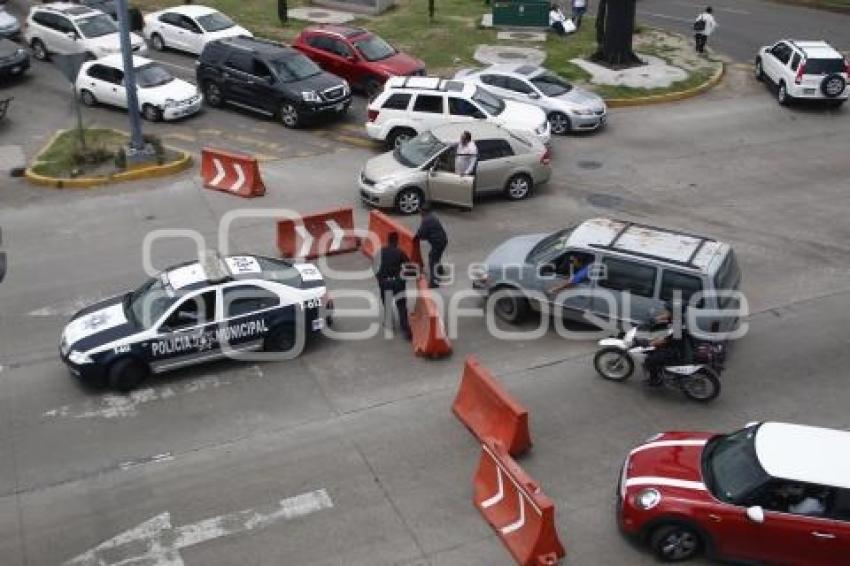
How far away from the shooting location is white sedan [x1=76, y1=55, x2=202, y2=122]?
971 inches

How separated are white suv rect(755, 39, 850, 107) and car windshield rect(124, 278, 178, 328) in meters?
18.4

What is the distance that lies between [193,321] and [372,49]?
14.9 m

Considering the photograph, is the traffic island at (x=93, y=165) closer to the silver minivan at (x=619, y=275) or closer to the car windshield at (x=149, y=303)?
the car windshield at (x=149, y=303)

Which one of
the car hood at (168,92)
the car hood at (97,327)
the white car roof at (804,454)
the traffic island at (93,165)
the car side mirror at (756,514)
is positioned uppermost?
the white car roof at (804,454)

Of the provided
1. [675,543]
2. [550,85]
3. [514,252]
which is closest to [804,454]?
[675,543]

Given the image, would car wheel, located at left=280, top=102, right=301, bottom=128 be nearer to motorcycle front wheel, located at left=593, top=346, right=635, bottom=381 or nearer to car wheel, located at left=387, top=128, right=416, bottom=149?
car wheel, located at left=387, top=128, right=416, bottom=149

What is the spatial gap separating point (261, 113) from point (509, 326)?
41.1 feet

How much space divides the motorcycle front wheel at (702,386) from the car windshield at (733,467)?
7.25ft

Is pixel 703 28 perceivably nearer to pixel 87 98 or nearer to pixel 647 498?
pixel 87 98

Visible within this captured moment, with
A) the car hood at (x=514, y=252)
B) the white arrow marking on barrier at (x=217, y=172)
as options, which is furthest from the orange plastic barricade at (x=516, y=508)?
the white arrow marking on barrier at (x=217, y=172)

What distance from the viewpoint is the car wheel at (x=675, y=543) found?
1010cm

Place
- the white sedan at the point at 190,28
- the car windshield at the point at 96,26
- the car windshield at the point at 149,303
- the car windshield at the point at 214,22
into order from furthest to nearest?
the car windshield at the point at 214,22 → the white sedan at the point at 190,28 → the car windshield at the point at 96,26 → the car windshield at the point at 149,303

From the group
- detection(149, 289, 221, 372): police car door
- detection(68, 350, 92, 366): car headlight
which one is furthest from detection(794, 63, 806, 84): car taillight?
detection(68, 350, 92, 366): car headlight

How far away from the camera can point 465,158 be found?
1909 cm
